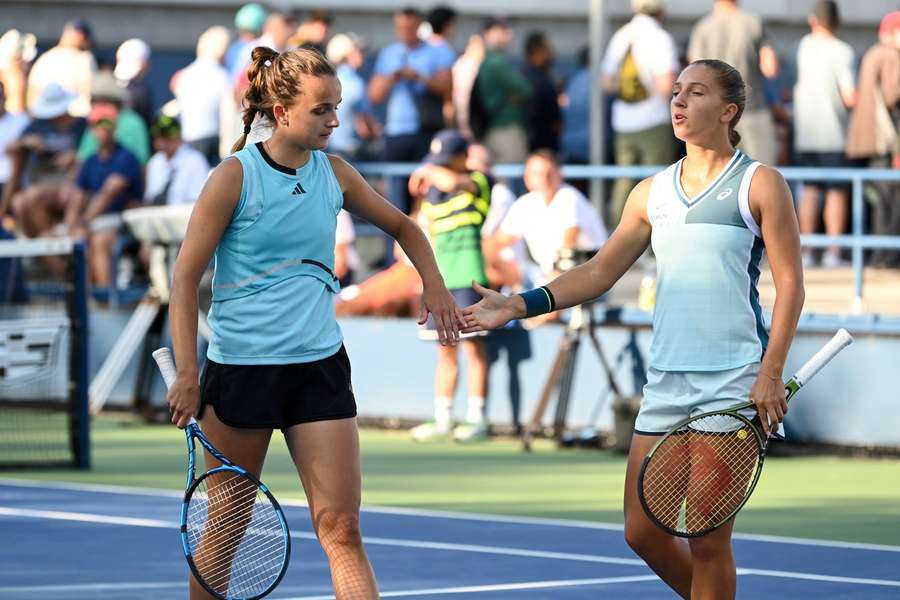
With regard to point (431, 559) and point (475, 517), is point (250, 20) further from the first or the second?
point (431, 559)

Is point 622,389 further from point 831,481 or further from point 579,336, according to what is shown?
point 831,481

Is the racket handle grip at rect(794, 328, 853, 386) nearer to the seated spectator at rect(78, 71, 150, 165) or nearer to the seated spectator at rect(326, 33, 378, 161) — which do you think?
the seated spectator at rect(326, 33, 378, 161)

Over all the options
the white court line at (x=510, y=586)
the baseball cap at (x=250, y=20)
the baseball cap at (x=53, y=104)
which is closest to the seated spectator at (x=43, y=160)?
the baseball cap at (x=53, y=104)

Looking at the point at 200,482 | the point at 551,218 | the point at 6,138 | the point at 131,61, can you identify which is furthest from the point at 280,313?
the point at 131,61

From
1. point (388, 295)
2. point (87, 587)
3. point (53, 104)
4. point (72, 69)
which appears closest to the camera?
point (87, 587)

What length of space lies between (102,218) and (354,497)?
1068 cm

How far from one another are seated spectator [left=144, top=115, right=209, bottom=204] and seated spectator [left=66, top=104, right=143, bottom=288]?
34cm

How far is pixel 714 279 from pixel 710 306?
0.08 m

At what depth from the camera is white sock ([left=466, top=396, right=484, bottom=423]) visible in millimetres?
13992

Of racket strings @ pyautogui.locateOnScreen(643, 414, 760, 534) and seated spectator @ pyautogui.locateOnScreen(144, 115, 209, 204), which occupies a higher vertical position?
seated spectator @ pyautogui.locateOnScreen(144, 115, 209, 204)

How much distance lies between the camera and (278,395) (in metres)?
5.91

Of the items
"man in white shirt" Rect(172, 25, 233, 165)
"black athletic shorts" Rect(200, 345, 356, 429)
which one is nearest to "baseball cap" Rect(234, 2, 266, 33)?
"man in white shirt" Rect(172, 25, 233, 165)

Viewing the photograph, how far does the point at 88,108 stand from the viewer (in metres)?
17.9

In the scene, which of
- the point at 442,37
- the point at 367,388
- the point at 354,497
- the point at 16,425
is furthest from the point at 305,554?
the point at 442,37
